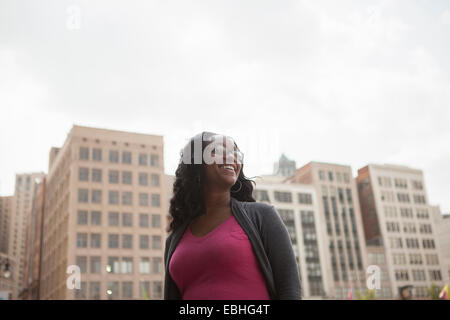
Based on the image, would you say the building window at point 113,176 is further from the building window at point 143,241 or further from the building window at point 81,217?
the building window at point 143,241

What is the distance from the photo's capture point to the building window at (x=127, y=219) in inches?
2844

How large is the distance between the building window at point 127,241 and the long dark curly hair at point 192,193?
70664mm

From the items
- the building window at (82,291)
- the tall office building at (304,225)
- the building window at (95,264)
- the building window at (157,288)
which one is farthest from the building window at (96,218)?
the tall office building at (304,225)

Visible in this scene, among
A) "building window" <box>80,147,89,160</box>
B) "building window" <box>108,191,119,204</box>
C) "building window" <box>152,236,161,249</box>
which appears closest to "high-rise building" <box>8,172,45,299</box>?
"building window" <box>80,147,89,160</box>

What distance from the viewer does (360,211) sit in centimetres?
9531

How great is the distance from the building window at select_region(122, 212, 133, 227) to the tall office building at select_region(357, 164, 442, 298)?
46.4 meters

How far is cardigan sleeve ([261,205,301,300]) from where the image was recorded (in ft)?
6.81

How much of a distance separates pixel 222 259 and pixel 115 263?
230 feet

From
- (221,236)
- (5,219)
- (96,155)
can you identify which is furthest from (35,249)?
(221,236)

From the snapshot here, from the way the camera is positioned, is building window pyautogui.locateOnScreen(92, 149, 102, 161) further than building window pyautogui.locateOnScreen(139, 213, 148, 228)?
Yes

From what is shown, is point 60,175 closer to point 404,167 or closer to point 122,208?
point 122,208

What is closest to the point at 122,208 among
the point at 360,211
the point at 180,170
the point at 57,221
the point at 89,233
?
the point at 89,233

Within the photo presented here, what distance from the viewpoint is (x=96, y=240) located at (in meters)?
69.7

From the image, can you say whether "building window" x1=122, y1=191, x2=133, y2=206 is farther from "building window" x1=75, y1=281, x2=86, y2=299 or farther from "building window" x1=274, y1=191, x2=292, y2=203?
"building window" x1=274, y1=191, x2=292, y2=203
